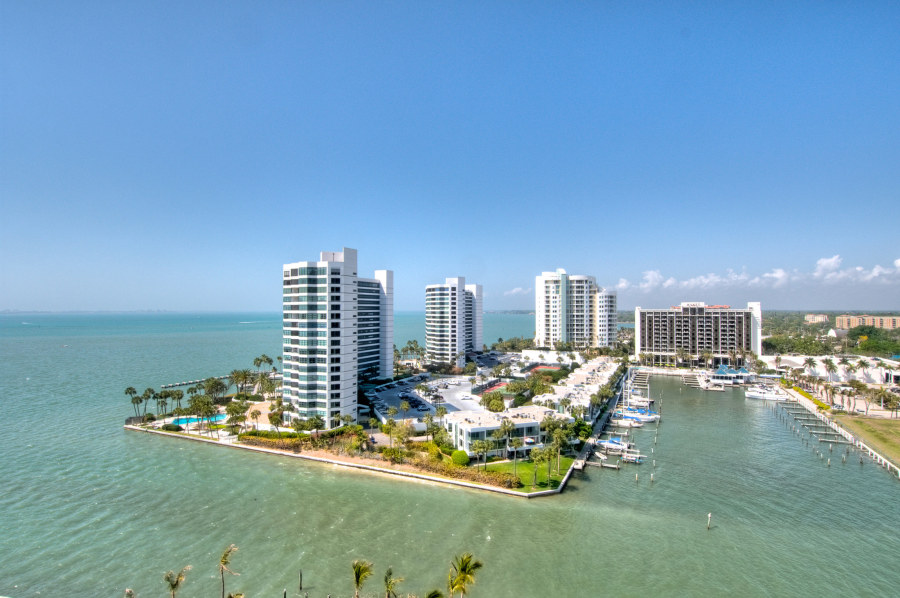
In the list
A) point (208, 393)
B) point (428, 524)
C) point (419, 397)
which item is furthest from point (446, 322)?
point (428, 524)

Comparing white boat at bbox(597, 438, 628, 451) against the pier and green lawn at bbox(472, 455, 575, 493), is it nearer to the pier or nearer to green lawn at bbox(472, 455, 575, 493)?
green lawn at bbox(472, 455, 575, 493)

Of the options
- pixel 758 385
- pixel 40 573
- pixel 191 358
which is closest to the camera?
pixel 40 573

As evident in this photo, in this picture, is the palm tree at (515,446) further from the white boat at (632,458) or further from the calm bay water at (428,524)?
the white boat at (632,458)

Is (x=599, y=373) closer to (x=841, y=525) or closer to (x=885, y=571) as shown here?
(x=841, y=525)

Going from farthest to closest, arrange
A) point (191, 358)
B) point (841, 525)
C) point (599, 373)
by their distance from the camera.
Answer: point (191, 358)
point (599, 373)
point (841, 525)

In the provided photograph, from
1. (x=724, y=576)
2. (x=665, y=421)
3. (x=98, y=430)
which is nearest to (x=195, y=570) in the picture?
(x=724, y=576)

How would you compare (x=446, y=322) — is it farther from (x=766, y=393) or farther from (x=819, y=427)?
(x=819, y=427)

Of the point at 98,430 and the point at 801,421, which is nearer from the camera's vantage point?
the point at 98,430
